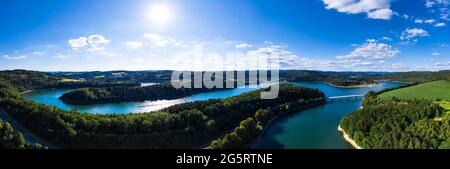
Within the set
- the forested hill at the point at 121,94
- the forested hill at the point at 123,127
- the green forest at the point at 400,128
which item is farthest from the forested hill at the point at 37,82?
the green forest at the point at 400,128

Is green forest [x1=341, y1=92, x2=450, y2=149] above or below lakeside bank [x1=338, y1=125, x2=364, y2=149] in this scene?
above

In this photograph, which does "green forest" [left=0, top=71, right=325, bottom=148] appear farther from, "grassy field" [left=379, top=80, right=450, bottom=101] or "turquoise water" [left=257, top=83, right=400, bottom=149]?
"grassy field" [left=379, top=80, right=450, bottom=101]

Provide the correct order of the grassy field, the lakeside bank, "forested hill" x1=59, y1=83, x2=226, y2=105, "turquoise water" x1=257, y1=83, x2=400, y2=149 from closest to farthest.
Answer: the lakeside bank, "turquoise water" x1=257, y1=83, x2=400, y2=149, the grassy field, "forested hill" x1=59, y1=83, x2=226, y2=105

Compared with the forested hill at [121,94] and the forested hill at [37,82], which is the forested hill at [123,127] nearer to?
the forested hill at [121,94]

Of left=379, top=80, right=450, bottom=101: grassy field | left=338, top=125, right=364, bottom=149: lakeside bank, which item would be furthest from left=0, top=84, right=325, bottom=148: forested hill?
left=379, top=80, right=450, bottom=101: grassy field

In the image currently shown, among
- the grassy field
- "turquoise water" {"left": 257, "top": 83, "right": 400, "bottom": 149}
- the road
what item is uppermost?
the grassy field

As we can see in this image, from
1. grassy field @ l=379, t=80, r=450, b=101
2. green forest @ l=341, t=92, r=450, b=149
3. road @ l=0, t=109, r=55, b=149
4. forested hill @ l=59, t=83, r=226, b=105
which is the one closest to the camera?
green forest @ l=341, t=92, r=450, b=149

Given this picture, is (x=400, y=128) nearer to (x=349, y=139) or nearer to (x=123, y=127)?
(x=349, y=139)

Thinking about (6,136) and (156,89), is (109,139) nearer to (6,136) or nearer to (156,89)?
Answer: (6,136)
